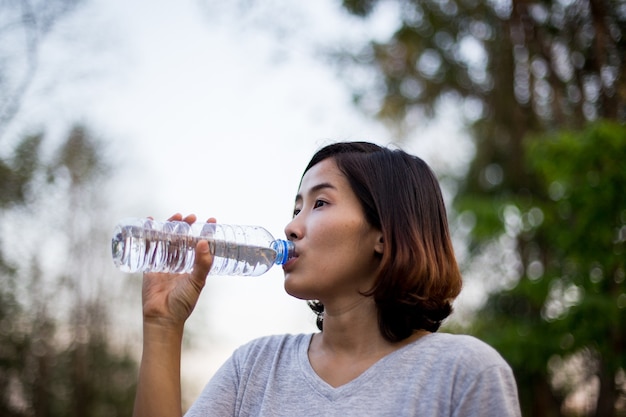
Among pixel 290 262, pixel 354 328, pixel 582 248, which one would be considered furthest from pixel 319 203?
pixel 582 248

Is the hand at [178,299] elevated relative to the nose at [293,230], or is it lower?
lower

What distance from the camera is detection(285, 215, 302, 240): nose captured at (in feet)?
4.42

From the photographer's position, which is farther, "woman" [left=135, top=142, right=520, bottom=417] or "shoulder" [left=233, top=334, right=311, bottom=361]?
"shoulder" [left=233, top=334, right=311, bottom=361]

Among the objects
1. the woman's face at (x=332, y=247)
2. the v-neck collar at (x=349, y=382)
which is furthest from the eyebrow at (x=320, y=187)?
the v-neck collar at (x=349, y=382)

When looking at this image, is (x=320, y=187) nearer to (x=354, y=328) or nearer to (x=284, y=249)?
(x=284, y=249)

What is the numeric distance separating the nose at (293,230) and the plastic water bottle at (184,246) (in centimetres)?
14

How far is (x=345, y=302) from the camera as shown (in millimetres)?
1353

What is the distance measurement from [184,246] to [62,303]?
5.00 m

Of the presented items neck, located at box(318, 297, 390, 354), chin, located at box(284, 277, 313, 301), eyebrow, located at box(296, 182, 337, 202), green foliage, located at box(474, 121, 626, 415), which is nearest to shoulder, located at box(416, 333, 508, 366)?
neck, located at box(318, 297, 390, 354)

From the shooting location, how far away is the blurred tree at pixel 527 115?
418 cm

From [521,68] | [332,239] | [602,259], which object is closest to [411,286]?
[332,239]

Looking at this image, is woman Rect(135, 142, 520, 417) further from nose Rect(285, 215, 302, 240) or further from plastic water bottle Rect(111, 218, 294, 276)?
plastic water bottle Rect(111, 218, 294, 276)

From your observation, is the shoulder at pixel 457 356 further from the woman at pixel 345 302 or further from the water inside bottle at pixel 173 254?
the water inside bottle at pixel 173 254

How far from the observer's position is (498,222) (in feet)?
15.3
